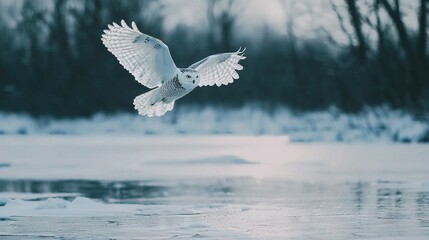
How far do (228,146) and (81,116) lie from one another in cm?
1656

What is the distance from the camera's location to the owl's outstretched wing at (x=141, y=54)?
13.9m

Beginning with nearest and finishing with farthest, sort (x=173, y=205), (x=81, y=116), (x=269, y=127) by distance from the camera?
1. (x=173, y=205)
2. (x=269, y=127)
3. (x=81, y=116)

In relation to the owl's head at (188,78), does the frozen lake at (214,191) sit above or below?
below

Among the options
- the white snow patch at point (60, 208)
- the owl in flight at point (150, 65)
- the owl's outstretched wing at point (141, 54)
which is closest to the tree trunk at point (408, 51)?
the owl in flight at point (150, 65)

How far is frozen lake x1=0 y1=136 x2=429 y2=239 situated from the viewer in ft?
37.1

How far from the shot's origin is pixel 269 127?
1318 inches

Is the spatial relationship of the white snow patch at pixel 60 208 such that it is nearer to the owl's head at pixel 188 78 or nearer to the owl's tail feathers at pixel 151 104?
the owl's tail feathers at pixel 151 104

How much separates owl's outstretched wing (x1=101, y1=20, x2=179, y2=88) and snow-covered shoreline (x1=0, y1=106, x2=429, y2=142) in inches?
481

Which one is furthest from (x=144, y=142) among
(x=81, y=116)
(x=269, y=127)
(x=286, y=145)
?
(x=81, y=116)

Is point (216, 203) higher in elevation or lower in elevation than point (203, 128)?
lower

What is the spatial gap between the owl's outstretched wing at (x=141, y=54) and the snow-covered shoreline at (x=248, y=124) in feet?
40.1

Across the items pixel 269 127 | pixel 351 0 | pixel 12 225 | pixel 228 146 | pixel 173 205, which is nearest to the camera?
pixel 12 225

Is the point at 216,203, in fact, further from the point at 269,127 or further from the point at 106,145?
the point at 269,127

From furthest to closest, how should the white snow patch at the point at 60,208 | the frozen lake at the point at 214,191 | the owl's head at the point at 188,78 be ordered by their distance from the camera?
the owl's head at the point at 188,78 → the white snow patch at the point at 60,208 → the frozen lake at the point at 214,191
